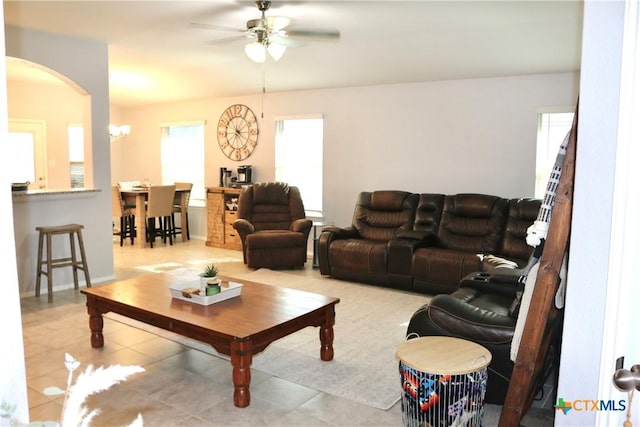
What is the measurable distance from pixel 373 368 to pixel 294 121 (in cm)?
479

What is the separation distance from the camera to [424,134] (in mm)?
6172

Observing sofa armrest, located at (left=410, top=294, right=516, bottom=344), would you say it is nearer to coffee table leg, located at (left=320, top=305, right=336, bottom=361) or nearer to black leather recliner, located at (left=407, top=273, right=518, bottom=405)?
black leather recliner, located at (left=407, top=273, right=518, bottom=405)

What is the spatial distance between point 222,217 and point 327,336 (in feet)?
15.5

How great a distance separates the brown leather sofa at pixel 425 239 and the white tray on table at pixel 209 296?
2.14 m

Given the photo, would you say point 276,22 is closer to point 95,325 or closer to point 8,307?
point 95,325

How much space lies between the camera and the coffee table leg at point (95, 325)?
358 cm

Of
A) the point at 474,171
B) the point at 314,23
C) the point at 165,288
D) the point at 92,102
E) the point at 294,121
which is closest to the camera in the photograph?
the point at 165,288

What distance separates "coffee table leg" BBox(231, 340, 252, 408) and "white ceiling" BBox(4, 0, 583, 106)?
268cm

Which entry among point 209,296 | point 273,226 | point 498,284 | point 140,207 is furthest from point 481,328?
point 140,207

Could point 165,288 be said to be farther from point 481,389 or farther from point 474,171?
point 474,171

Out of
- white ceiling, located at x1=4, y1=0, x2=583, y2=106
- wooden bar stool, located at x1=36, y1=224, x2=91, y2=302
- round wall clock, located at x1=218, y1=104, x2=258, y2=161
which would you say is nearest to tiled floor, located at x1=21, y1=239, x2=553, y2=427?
wooden bar stool, located at x1=36, y1=224, x2=91, y2=302

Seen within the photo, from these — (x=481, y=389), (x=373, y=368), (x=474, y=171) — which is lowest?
(x=373, y=368)

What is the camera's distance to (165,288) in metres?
3.69

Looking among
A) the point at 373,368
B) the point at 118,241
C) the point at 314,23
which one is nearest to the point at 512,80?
the point at 314,23
